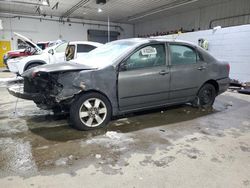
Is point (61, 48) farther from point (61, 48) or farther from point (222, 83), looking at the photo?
point (222, 83)

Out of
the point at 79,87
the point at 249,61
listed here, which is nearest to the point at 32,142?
the point at 79,87

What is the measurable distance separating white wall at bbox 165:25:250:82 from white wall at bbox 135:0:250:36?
5.51 m

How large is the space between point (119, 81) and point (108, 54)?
0.67 m

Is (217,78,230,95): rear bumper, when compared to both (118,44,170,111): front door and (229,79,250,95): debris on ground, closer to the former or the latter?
(118,44,170,111): front door

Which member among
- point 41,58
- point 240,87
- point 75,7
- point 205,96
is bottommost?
point 240,87

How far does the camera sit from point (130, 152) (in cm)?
Answer: 259

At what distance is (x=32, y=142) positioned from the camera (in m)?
2.87

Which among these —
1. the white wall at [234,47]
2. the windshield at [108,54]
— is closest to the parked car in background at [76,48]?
the windshield at [108,54]

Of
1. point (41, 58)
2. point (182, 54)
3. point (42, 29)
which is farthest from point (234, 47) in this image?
point (42, 29)

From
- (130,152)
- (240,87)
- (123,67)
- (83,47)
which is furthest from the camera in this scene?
(83,47)

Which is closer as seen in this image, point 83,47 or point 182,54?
point 182,54

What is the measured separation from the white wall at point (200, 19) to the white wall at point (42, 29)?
466 centimetres

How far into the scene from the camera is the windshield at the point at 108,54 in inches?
133

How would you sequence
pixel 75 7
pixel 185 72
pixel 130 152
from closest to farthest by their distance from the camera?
1. pixel 130 152
2. pixel 185 72
3. pixel 75 7
